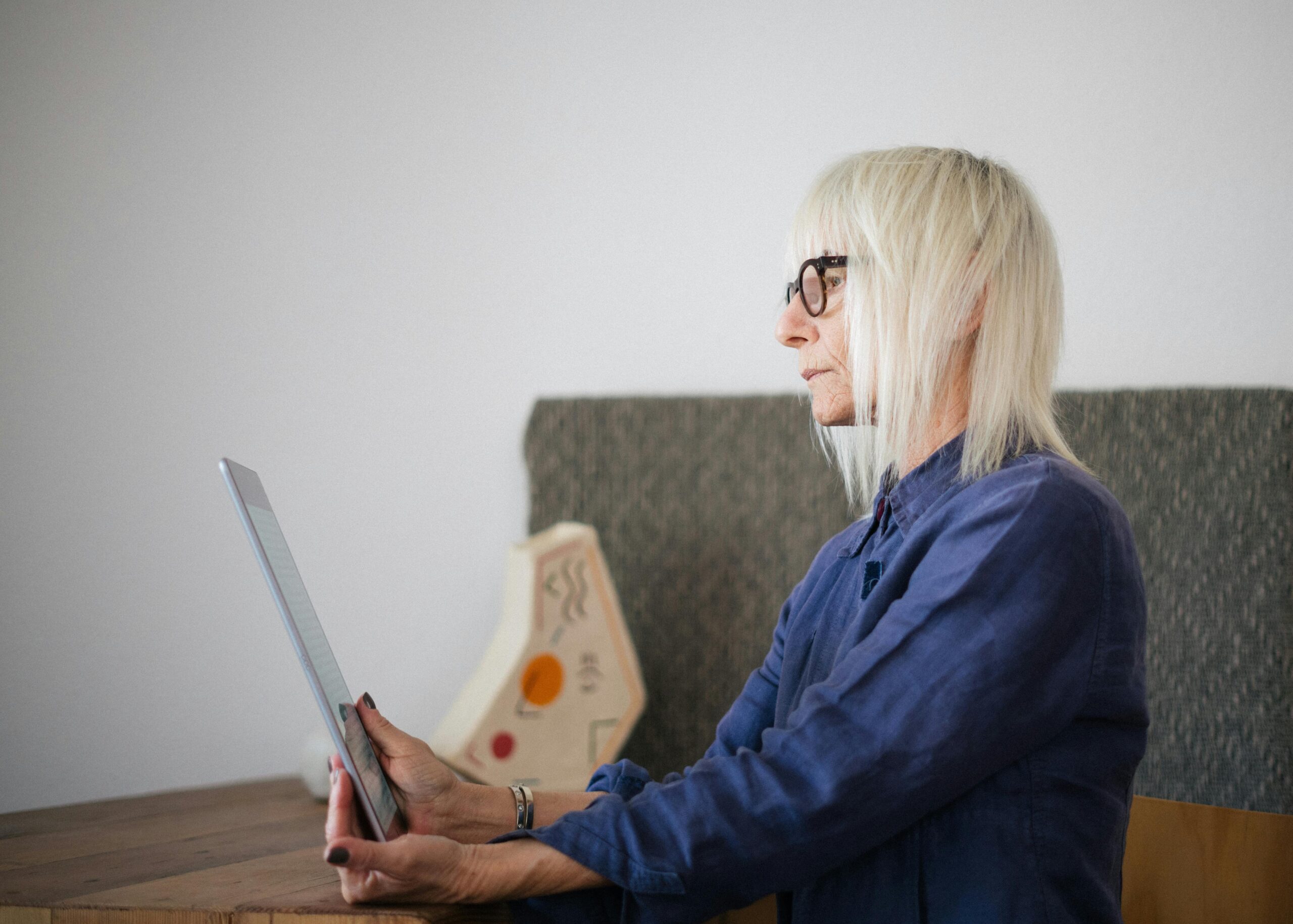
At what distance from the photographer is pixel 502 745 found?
1.34 meters

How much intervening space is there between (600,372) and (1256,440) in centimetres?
94

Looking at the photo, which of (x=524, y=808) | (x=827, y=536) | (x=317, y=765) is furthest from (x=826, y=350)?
(x=317, y=765)

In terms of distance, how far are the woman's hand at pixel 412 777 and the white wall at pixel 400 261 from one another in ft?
2.79

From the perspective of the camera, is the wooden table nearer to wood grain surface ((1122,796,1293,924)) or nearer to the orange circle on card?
the orange circle on card

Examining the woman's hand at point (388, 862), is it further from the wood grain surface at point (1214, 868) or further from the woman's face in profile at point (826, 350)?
the wood grain surface at point (1214, 868)

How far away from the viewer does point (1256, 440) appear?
1.29 meters

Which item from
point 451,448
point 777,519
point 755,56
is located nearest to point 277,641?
point 451,448

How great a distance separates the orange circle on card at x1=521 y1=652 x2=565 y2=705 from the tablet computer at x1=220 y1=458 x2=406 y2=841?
1.82 ft

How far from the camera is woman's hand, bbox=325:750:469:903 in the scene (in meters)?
0.63

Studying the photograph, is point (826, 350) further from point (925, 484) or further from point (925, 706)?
point (925, 706)

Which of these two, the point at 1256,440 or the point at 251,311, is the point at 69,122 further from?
the point at 1256,440

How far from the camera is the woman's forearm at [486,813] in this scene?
2.75ft

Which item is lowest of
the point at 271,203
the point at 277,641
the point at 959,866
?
the point at 277,641

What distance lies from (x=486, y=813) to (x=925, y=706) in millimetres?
391
